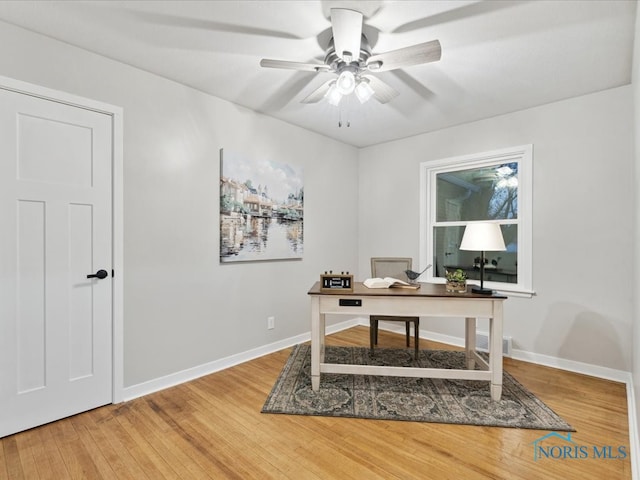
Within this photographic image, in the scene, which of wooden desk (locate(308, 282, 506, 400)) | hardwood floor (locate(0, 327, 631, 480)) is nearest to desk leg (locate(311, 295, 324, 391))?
wooden desk (locate(308, 282, 506, 400))

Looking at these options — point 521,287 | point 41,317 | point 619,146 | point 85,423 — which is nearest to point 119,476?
point 85,423

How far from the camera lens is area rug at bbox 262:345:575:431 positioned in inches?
86.0

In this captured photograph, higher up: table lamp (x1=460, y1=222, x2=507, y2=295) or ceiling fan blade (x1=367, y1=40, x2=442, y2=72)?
ceiling fan blade (x1=367, y1=40, x2=442, y2=72)

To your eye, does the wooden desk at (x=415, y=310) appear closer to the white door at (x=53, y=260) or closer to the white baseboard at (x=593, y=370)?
the white baseboard at (x=593, y=370)

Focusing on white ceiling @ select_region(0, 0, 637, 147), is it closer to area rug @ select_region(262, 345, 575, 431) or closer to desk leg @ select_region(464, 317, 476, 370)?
desk leg @ select_region(464, 317, 476, 370)

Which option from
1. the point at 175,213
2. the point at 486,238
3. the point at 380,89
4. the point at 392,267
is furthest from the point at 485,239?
the point at 175,213

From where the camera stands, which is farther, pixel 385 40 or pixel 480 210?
pixel 480 210

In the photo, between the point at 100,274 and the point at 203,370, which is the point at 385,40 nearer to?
the point at 100,274

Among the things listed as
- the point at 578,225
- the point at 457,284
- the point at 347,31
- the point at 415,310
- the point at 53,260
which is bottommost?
the point at 415,310

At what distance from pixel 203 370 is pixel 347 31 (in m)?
2.86

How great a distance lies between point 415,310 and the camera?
2449mm

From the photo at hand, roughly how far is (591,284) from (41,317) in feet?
14.3

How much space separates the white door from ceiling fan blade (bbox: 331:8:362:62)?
5.82 feet

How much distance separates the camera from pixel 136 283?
2.54 metres
